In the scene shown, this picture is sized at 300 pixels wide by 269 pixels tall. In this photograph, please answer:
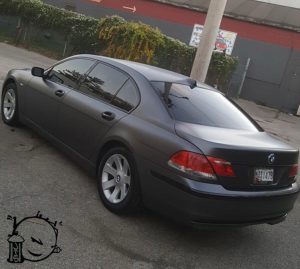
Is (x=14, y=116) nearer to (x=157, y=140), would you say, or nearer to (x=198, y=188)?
(x=157, y=140)

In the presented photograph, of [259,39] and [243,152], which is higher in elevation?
Result: [259,39]

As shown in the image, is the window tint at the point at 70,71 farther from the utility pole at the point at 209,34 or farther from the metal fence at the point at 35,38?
the metal fence at the point at 35,38

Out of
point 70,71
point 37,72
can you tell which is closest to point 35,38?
point 37,72

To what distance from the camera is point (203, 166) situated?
4.28 m

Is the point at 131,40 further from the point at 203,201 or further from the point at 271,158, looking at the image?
the point at 203,201

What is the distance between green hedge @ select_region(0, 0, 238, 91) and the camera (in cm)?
1922

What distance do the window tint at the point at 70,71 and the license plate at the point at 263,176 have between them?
259cm

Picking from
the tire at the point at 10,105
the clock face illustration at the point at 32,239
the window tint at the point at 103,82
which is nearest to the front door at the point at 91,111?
the window tint at the point at 103,82

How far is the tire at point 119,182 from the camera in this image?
477 centimetres

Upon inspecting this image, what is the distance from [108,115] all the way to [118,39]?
14.8 meters

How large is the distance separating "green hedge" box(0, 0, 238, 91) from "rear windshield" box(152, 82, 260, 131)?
542 inches

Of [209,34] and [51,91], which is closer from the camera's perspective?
[51,91]

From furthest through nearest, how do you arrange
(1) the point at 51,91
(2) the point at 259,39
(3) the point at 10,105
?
(2) the point at 259,39 < (3) the point at 10,105 < (1) the point at 51,91

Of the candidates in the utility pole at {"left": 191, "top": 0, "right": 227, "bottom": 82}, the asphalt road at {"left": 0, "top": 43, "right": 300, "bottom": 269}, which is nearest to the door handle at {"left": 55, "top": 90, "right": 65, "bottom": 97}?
the asphalt road at {"left": 0, "top": 43, "right": 300, "bottom": 269}
